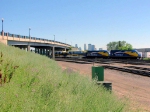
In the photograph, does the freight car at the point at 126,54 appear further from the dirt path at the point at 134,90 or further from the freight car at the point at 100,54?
the dirt path at the point at 134,90

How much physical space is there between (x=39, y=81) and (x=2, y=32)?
36761 millimetres

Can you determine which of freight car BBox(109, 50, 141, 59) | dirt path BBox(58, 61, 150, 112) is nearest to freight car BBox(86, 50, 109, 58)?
freight car BBox(109, 50, 141, 59)

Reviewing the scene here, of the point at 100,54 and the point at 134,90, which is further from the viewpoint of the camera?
the point at 100,54

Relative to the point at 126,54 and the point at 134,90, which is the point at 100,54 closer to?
the point at 126,54

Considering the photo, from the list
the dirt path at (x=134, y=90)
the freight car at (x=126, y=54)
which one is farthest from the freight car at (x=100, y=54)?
the dirt path at (x=134, y=90)

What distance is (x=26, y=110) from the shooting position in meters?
4.12

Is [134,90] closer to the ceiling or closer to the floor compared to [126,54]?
closer to the floor

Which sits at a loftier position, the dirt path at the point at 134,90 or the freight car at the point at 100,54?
the freight car at the point at 100,54

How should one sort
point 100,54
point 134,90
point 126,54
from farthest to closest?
point 100,54
point 126,54
point 134,90

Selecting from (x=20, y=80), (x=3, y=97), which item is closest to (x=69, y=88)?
(x=20, y=80)

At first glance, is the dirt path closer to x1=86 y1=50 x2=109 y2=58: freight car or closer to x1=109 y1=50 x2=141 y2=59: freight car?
x1=109 y1=50 x2=141 y2=59: freight car

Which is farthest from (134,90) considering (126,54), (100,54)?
(100,54)

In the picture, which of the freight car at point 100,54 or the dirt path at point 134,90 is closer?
the dirt path at point 134,90

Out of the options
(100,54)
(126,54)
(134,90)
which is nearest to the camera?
(134,90)
